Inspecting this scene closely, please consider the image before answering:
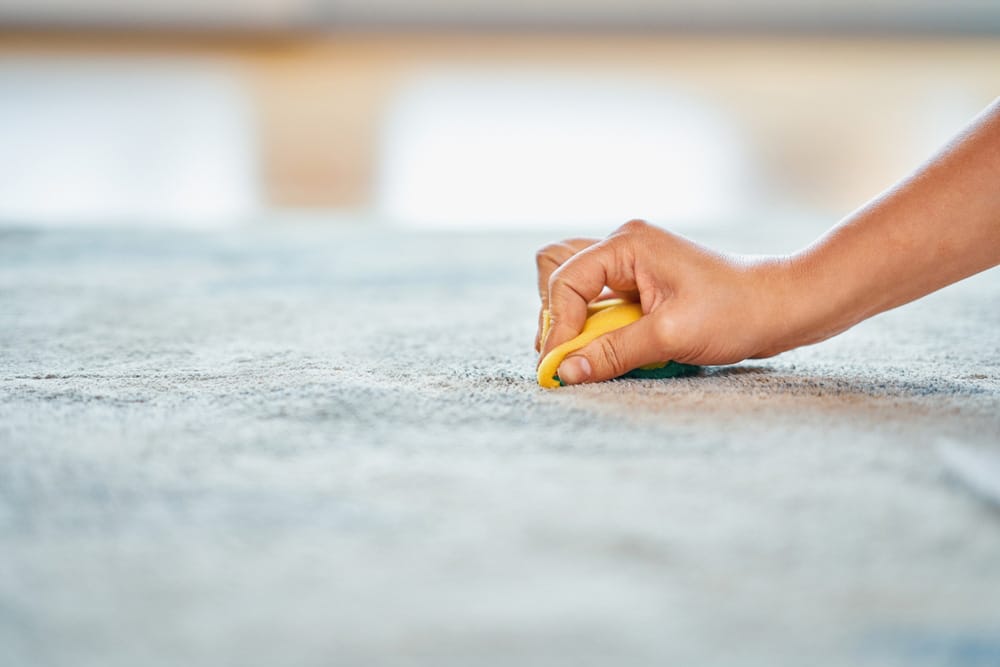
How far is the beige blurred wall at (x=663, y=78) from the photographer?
106 inches

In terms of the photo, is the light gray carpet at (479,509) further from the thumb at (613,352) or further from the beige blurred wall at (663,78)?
the beige blurred wall at (663,78)

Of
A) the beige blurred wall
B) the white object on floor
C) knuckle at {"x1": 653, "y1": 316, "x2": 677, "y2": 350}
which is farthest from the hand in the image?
the beige blurred wall

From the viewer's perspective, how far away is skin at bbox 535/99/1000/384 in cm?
61

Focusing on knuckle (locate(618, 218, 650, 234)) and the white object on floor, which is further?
knuckle (locate(618, 218, 650, 234))

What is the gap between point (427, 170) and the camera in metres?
2.58

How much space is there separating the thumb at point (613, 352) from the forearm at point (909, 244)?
9 centimetres

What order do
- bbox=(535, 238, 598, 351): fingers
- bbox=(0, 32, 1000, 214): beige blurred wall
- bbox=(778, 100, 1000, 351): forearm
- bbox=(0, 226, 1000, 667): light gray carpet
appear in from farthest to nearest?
bbox=(0, 32, 1000, 214): beige blurred wall
bbox=(535, 238, 598, 351): fingers
bbox=(778, 100, 1000, 351): forearm
bbox=(0, 226, 1000, 667): light gray carpet

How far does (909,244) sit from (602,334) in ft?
0.65

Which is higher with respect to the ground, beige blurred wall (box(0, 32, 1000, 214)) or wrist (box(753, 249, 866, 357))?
beige blurred wall (box(0, 32, 1000, 214))

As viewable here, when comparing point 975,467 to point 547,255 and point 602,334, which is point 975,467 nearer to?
point 602,334

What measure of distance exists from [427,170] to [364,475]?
2175 mm

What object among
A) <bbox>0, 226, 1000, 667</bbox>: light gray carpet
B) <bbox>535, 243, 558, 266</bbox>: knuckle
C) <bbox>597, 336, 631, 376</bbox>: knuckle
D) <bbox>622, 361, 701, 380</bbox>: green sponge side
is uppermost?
<bbox>535, 243, 558, 266</bbox>: knuckle

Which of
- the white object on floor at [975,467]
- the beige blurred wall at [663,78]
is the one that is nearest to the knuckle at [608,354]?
the white object on floor at [975,467]

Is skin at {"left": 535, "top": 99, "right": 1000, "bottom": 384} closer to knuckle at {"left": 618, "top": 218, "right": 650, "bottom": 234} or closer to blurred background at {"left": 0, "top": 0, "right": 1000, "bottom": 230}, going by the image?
knuckle at {"left": 618, "top": 218, "right": 650, "bottom": 234}
